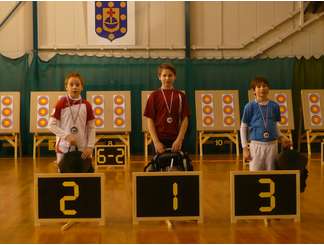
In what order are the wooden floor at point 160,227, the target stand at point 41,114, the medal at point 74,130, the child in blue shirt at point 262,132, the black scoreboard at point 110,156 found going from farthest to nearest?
the target stand at point 41,114
the black scoreboard at point 110,156
the child in blue shirt at point 262,132
the medal at point 74,130
the wooden floor at point 160,227

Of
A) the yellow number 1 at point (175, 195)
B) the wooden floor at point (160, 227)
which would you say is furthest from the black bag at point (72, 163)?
the yellow number 1 at point (175, 195)

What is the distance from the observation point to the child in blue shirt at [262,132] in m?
4.04

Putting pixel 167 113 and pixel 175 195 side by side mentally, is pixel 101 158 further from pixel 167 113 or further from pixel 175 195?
pixel 175 195

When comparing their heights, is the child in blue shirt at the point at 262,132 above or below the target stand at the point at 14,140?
above

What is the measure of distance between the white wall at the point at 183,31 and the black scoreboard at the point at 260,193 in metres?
6.96

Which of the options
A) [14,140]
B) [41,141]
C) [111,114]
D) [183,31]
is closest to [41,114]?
[41,141]

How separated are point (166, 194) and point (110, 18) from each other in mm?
7047

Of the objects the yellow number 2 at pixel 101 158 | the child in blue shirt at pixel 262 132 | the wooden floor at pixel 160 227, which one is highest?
the child in blue shirt at pixel 262 132

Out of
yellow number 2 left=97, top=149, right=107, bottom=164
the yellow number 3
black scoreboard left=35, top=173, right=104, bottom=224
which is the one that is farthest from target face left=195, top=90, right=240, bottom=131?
black scoreboard left=35, top=173, right=104, bottom=224

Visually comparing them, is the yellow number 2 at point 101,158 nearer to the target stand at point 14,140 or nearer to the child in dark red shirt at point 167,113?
the target stand at point 14,140

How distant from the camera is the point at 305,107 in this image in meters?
9.87

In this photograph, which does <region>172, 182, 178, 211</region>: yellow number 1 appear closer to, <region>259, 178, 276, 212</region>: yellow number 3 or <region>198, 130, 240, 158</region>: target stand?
<region>259, 178, 276, 212</region>: yellow number 3

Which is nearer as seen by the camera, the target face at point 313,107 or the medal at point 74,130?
the medal at point 74,130

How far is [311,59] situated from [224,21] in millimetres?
1825
